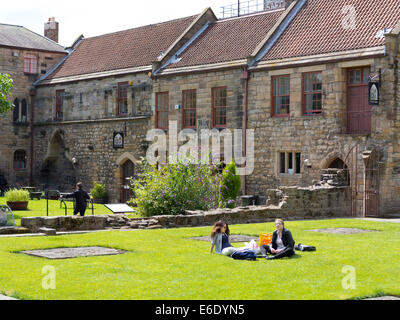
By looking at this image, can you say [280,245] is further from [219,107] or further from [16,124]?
[16,124]

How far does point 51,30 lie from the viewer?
4819 centimetres

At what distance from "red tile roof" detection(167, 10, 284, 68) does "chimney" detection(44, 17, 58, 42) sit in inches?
635

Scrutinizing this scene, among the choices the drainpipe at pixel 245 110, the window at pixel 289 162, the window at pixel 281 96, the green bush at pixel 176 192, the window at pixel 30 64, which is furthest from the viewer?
the window at pixel 30 64

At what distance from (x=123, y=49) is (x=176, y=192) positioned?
64.2 feet

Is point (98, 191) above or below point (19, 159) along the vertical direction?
below

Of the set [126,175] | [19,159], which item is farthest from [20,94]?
[126,175]

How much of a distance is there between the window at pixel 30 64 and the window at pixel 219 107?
16.6m

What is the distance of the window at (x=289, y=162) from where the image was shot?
93.1 feet

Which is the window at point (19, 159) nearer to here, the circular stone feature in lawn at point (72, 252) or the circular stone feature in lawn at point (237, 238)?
the circular stone feature in lawn at point (237, 238)

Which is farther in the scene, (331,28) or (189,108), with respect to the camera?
(189,108)

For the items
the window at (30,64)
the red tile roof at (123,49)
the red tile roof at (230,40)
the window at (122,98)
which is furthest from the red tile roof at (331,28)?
the window at (30,64)

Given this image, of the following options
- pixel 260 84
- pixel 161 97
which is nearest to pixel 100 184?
pixel 161 97

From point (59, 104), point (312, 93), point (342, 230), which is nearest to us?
point (342, 230)

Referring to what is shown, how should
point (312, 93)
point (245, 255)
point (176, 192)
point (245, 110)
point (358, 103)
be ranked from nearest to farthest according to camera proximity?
point (245, 255), point (176, 192), point (358, 103), point (312, 93), point (245, 110)
